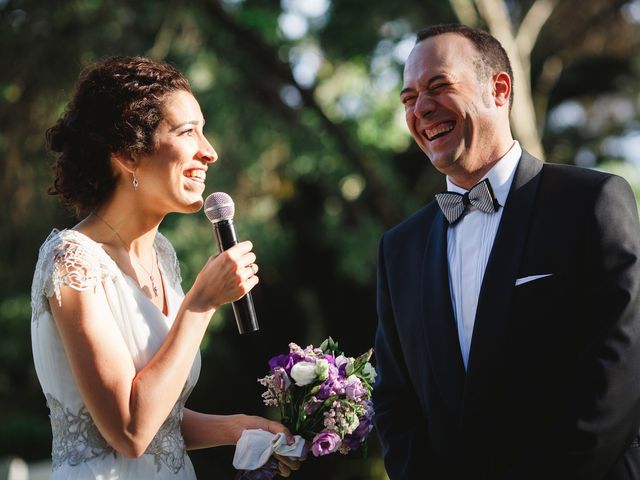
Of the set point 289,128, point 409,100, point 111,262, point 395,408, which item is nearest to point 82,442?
point 111,262

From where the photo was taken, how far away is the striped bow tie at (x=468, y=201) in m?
3.31

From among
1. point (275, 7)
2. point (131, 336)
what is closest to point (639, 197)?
point (275, 7)

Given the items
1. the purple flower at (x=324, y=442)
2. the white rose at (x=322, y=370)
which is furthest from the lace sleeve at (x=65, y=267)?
the purple flower at (x=324, y=442)

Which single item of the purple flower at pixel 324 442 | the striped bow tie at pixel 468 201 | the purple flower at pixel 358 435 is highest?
the striped bow tie at pixel 468 201

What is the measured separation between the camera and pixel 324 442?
124 inches

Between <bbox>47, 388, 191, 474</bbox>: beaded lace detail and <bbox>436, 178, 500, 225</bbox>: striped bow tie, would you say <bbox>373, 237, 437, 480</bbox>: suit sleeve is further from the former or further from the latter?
<bbox>47, 388, 191, 474</bbox>: beaded lace detail

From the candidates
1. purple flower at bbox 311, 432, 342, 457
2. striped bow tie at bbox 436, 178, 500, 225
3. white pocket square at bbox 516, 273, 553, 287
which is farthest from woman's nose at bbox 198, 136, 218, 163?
white pocket square at bbox 516, 273, 553, 287

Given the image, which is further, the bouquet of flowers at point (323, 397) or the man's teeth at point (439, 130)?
the man's teeth at point (439, 130)

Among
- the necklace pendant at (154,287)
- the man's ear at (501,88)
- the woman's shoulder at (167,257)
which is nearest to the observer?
the man's ear at (501,88)

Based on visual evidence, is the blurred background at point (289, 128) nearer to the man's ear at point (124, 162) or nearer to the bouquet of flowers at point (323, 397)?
the man's ear at point (124, 162)

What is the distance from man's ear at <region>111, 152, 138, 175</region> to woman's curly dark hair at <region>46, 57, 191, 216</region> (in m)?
0.02

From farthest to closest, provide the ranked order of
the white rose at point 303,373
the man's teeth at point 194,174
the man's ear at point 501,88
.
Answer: the man's ear at point 501,88 < the man's teeth at point 194,174 < the white rose at point 303,373

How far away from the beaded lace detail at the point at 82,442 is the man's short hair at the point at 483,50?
2005 mm

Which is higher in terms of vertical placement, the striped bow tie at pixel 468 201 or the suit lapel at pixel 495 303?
the striped bow tie at pixel 468 201
